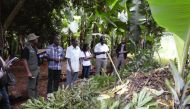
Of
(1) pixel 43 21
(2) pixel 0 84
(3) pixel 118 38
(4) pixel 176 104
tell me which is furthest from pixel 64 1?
(4) pixel 176 104

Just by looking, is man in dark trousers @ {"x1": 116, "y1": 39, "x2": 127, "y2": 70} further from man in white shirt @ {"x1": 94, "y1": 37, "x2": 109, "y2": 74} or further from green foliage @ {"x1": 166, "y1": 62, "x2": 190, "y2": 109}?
green foliage @ {"x1": 166, "y1": 62, "x2": 190, "y2": 109}

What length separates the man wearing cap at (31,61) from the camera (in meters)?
8.66

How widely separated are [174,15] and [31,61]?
527 centimetres

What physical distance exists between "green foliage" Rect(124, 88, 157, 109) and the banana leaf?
2.41 ft

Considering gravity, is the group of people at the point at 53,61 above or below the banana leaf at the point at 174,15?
below

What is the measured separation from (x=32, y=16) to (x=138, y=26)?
9065mm

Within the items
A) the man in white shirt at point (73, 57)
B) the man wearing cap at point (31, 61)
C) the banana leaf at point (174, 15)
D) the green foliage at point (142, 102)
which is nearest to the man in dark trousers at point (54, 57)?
the man in white shirt at point (73, 57)

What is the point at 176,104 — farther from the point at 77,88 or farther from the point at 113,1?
the point at 113,1

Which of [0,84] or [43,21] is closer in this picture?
[0,84]

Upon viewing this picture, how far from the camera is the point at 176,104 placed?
4355 mm

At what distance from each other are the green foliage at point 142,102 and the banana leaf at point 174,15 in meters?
0.74

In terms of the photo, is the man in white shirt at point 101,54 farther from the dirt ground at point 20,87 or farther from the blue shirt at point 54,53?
the blue shirt at point 54,53

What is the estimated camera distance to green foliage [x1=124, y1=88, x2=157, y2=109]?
4.38m

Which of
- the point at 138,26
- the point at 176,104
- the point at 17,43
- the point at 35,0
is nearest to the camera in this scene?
the point at 176,104
